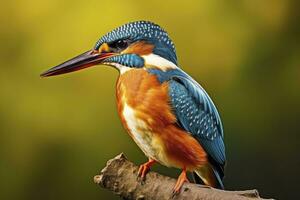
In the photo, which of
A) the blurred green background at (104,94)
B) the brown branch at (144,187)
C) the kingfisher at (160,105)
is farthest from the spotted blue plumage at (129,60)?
the blurred green background at (104,94)

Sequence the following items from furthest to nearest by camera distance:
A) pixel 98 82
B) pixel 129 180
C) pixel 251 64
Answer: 1. pixel 251 64
2. pixel 98 82
3. pixel 129 180

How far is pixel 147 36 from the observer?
1794mm

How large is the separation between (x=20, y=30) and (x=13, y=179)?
22.4 inches

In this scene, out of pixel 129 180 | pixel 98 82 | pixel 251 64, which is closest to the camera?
pixel 129 180

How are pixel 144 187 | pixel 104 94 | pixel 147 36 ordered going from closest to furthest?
pixel 144 187, pixel 147 36, pixel 104 94

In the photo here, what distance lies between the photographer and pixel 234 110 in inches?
93.0

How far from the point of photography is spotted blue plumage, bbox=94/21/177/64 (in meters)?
1.79

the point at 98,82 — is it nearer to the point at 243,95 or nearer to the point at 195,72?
the point at 195,72

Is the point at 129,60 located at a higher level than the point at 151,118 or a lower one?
higher

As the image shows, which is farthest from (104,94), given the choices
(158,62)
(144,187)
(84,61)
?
(144,187)

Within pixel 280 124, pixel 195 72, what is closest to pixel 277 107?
pixel 280 124

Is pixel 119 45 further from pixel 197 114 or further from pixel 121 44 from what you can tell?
pixel 197 114

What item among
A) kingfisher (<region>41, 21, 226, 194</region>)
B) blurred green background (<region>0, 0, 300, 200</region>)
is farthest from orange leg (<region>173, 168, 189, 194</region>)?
blurred green background (<region>0, 0, 300, 200</region>)

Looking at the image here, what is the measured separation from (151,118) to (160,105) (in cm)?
4
